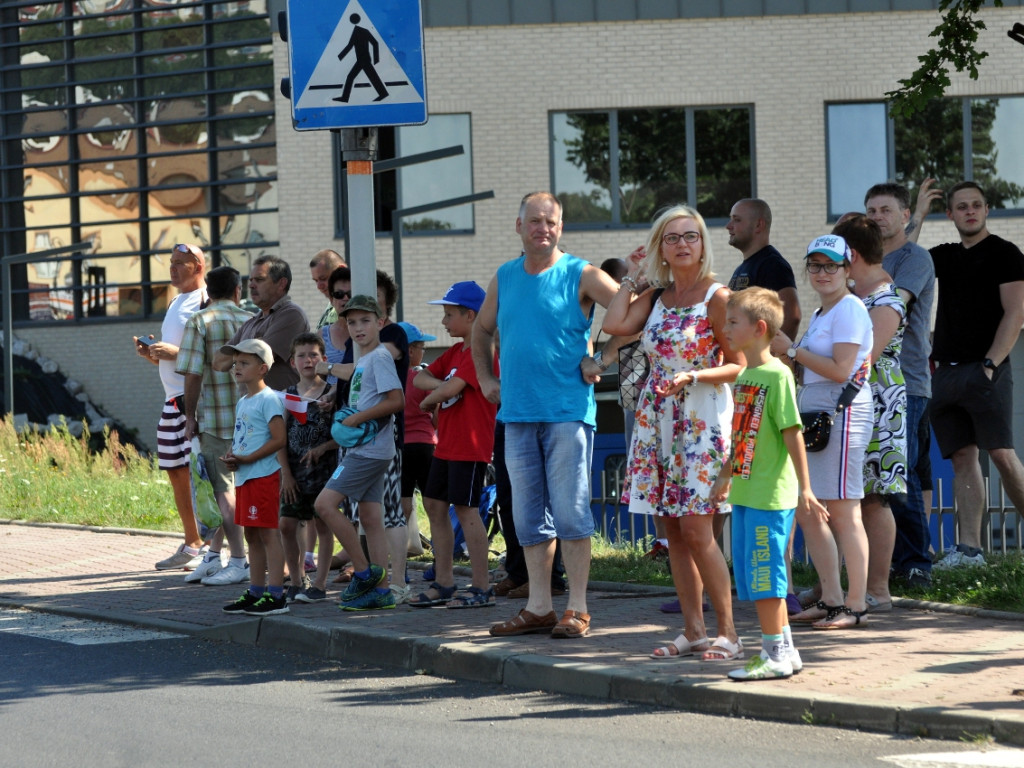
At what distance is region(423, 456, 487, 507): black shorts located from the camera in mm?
8195

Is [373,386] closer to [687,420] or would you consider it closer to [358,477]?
[358,477]

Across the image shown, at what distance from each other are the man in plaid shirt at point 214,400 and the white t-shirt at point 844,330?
4192 millimetres

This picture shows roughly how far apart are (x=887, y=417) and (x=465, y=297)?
2.47 m

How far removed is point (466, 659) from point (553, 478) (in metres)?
1.01

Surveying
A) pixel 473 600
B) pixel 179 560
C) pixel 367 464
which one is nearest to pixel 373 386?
pixel 367 464

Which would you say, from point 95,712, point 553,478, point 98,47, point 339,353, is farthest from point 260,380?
point 98,47

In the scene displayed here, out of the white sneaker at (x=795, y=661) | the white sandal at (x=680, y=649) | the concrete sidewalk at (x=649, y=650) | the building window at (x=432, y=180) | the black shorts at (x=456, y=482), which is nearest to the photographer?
the concrete sidewalk at (x=649, y=650)

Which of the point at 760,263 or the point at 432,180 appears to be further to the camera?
the point at 432,180

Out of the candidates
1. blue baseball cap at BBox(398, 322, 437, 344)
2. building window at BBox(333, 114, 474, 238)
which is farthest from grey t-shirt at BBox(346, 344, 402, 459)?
building window at BBox(333, 114, 474, 238)

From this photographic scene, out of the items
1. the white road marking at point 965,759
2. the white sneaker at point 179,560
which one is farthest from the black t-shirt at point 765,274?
the white sneaker at point 179,560

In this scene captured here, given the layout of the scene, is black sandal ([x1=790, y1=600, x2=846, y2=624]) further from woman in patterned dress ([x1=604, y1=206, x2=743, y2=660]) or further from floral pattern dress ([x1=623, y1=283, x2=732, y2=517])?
floral pattern dress ([x1=623, y1=283, x2=732, y2=517])

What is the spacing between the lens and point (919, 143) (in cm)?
2209

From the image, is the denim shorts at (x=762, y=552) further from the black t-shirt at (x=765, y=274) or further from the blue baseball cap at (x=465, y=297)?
the blue baseball cap at (x=465, y=297)

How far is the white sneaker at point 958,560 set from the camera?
874cm
